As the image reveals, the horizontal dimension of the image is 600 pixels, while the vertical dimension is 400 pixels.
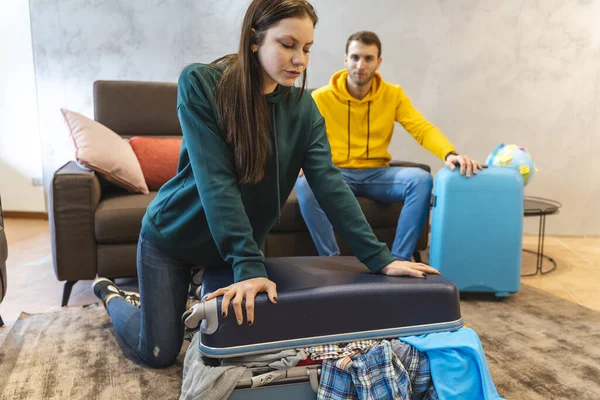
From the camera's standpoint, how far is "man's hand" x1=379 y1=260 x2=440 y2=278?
1229 mm

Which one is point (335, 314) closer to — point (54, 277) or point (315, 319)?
point (315, 319)

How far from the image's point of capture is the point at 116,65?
3299 millimetres

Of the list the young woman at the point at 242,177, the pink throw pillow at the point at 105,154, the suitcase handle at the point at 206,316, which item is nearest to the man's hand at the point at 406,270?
the young woman at the point at 242,177

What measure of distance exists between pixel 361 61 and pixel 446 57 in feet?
3.63

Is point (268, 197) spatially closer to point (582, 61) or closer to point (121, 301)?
point (121, 301)

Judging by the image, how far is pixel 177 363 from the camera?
159cm

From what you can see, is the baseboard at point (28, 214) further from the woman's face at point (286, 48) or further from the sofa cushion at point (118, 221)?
the woman's face at point (286, 48)

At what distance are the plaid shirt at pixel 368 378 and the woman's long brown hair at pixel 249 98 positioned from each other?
448 millimetres

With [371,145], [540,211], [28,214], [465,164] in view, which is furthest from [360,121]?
[28,214]

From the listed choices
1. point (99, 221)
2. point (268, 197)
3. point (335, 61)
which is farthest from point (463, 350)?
point (335, 61)

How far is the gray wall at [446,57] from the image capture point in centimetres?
319

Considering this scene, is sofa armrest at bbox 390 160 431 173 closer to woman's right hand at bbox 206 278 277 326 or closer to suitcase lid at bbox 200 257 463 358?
Answer: suitcase lid at bbox 200 257 463 358

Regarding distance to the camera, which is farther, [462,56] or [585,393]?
[462,56]

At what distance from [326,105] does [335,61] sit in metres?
0.87
